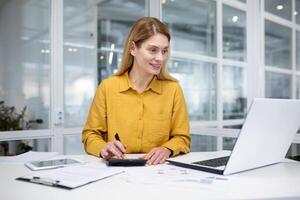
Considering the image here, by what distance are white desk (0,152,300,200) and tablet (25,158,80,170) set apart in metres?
0.13

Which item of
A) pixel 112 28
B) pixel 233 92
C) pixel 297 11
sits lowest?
pixel 233 92

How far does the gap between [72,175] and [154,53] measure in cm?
89

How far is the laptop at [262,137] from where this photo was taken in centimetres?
107

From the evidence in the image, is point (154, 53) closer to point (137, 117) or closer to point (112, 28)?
point (137, 117)

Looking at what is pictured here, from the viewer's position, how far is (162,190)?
0.95 metres

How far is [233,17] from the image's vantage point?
371cm

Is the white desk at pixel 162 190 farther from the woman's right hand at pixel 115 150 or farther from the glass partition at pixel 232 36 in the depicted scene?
the glass partition at pixel 232 36

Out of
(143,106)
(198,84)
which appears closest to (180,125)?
(143,106)

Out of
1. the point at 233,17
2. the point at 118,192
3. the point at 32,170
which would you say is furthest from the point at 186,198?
the point at 233,17

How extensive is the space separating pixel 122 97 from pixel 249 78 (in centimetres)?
147

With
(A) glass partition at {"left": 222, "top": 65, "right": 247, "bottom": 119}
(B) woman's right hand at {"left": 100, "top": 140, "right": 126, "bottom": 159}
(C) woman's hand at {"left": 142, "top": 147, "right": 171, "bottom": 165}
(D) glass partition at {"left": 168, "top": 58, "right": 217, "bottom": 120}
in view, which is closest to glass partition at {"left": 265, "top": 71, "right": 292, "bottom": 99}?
(A) glass partition at {"left": 222, "top": 65, "right": 247, "bottom": 119}

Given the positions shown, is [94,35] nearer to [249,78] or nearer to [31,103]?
[31,103]

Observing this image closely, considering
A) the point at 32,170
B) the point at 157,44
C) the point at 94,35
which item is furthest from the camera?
the point at 94,35

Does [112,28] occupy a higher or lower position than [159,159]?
higher
